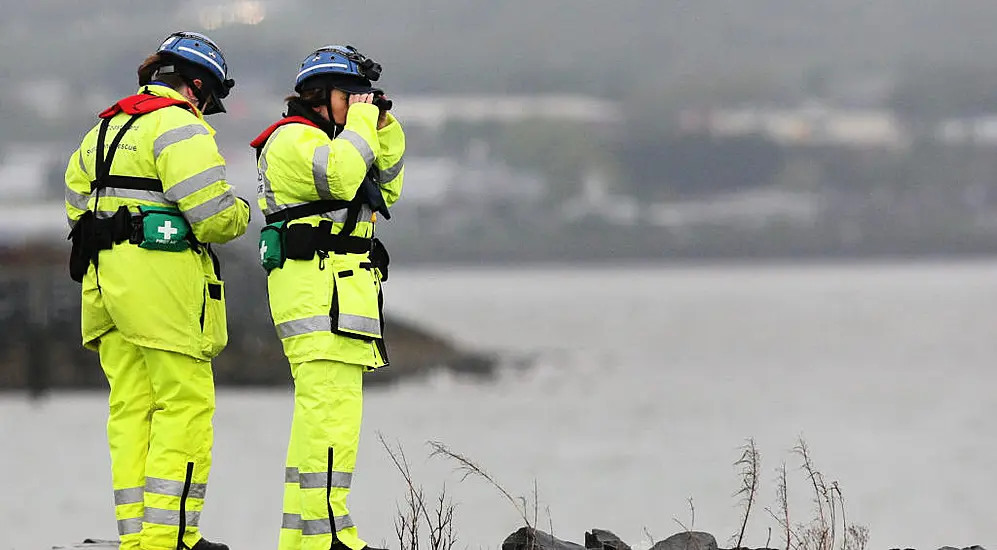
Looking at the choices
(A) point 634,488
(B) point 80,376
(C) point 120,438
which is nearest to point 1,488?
(A) point 634,488

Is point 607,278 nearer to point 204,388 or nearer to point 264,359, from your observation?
point 264,359

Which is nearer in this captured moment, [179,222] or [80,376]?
[179,222]

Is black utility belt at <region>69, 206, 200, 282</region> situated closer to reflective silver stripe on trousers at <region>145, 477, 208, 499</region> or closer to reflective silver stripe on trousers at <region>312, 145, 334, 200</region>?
reflective silver stripe on trousers at <region>312, 145, 334, 200</region>

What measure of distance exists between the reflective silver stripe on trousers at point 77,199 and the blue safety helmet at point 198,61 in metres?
0.65

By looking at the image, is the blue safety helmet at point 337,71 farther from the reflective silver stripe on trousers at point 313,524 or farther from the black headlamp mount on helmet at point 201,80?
the reflective silver stripe on trousers at point 313,524

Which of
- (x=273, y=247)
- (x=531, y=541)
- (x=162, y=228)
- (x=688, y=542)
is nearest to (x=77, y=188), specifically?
(x=162, y=228)

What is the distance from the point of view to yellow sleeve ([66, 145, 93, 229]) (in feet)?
19.7

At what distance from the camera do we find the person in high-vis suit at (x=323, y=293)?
548 cm

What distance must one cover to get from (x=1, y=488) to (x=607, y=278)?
16496cm

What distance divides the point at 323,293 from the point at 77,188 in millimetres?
1359

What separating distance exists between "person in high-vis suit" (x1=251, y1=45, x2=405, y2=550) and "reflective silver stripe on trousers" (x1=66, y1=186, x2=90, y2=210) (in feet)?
2.87

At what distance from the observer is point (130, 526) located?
5836 millimetres

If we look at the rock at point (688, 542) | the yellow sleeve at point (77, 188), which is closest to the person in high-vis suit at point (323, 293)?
the yellow sleeve at point (77, 188)

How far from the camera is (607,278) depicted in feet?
598
